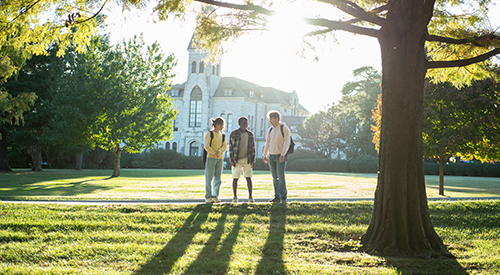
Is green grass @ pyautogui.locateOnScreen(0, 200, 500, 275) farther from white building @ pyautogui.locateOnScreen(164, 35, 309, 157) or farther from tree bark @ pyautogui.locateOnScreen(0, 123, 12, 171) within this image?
white building @ pyautogui.locateOnScreen(164, 35, 309, 157)

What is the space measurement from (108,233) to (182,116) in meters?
59.9

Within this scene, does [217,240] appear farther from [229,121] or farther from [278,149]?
[229,121]

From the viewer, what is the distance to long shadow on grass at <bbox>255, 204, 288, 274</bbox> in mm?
4277

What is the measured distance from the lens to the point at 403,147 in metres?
5.32

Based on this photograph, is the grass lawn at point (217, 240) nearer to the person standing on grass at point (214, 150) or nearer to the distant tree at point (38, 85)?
the person standing on grass at point (214, 150)

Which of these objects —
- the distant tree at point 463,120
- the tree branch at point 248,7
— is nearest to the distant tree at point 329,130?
the distant tree at point 463,120

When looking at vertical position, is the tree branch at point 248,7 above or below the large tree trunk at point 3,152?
above

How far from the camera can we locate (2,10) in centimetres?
608

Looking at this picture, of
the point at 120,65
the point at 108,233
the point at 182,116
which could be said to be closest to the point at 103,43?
the point at 120,65

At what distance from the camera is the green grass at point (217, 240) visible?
4.34 m

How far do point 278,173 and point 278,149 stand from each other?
21.5 inches

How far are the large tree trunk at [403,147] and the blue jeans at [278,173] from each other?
135 inches

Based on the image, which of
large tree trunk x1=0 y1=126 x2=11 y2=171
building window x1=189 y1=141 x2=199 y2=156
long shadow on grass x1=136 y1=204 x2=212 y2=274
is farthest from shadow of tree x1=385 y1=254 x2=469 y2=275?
building window x1=189 y1=141 x2=199 y2=156

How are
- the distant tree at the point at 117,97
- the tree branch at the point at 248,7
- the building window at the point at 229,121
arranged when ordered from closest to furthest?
the tree branch at the point at 248,7 → the distant tree at the point at 117,97 → the building window at the point at 229,121
